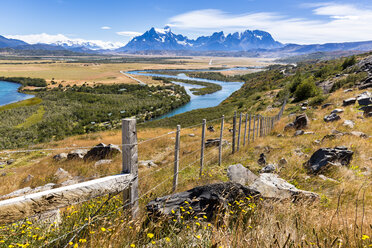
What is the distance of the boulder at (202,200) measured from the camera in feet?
11.6

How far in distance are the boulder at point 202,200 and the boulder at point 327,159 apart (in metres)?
3.66

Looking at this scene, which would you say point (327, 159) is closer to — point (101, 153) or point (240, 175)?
point (240, 175)

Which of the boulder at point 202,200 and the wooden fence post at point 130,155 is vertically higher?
the wooden fence post at point 130,155

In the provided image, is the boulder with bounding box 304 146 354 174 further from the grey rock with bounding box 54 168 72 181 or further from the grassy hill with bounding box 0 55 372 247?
the grey rock with bounding box 54 168 72 181

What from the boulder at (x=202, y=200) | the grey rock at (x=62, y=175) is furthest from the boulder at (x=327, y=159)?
the grey rock at (x=62, y=175)

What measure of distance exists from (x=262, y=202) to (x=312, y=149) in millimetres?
6063

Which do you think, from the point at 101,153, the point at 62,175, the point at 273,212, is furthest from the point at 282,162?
the point at 101,153

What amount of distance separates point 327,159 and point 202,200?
5.12 metres

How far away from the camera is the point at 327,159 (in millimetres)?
6680

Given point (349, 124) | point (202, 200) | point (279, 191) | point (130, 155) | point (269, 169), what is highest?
point (130, 155)

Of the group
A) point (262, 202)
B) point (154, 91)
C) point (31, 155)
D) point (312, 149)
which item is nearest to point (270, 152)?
point (312, 149)

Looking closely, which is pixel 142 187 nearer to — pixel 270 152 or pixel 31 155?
pixel 270 152

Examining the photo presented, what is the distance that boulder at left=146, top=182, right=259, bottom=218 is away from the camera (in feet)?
11.6

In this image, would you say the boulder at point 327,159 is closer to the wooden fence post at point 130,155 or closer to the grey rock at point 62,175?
the wooden fence post at point 130,155
